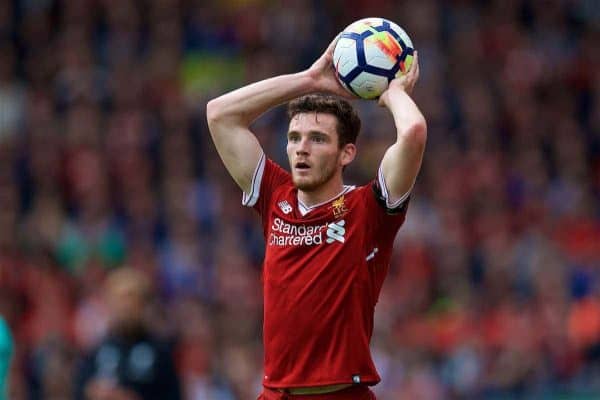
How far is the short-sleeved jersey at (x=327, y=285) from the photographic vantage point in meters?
6.94

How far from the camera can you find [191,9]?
63.4 ft

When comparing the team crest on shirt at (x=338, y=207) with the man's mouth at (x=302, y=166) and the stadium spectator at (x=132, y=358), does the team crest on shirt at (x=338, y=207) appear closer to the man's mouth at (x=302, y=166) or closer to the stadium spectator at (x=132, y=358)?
the man's mouth at (x=302, y=166)

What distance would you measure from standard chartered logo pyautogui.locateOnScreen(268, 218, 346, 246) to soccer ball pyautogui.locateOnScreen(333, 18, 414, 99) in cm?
73

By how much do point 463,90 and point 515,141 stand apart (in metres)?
1.12

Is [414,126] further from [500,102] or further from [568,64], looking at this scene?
[568,64]

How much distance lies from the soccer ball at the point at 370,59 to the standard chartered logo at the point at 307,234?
73cm

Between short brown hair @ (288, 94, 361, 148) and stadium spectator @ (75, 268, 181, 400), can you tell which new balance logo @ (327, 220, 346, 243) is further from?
stadium spectator @ (75, 268, 181, 400)

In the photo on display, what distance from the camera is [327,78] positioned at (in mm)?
7379

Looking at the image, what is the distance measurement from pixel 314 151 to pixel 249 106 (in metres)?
0.54

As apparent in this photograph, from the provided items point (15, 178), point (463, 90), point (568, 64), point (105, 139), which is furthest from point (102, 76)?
point (568, 64)

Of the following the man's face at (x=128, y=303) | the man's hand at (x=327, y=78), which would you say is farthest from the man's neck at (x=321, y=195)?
the man's face at (x=128, y=303)

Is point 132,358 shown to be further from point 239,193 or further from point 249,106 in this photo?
point 239,193

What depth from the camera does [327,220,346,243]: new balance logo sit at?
23.1 ft

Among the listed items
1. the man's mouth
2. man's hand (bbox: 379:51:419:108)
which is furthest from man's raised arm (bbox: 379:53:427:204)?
the man's mouth
